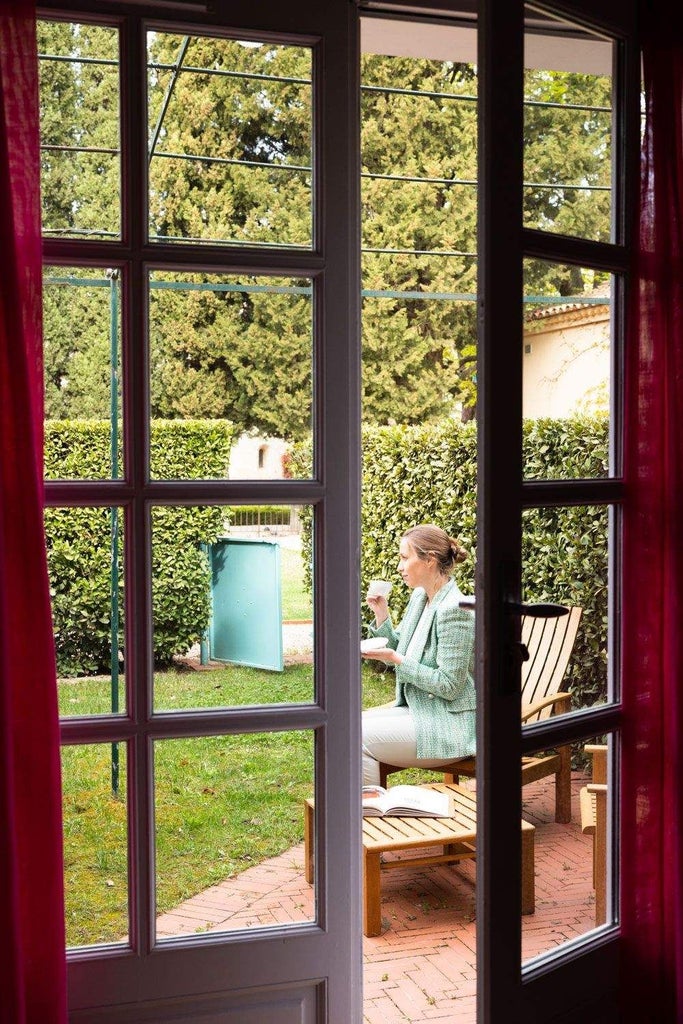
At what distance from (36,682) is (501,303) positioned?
3.50 feet

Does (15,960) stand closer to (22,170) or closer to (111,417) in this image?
(111,417)

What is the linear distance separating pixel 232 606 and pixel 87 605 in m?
0.30

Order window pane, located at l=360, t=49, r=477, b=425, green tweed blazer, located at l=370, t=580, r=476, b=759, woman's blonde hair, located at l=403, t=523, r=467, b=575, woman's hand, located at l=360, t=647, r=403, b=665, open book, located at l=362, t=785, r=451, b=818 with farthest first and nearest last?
1. window pane, located at l=360, t=49, r=477, b=425
2. woman's blonde hair, located at l=403, t=523, r=467, b=575
3. woman's hand, located at l=360, t=647, r=403, b=665
4. green tweed blazer, located at l=370, t=580, r=476, b=759
5. open book, located at l=362, t=785, r=451, b=818

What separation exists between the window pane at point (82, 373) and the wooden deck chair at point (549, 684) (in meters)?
0.88

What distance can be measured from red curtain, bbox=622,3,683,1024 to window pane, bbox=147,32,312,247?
717 mm

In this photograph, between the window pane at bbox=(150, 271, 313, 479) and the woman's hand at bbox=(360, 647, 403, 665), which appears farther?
the woman's hand at bbox=(360, 647, 403, 665)

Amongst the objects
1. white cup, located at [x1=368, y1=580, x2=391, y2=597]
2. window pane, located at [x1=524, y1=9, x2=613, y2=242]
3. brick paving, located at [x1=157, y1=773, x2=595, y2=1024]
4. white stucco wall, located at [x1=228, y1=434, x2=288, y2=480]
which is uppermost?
window pane, located at [x1=524, y1=9, x2=613, y2=242]

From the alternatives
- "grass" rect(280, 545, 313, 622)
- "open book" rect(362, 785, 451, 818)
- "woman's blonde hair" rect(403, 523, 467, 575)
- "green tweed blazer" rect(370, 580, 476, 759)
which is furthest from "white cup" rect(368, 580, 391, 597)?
"grass" rect(280, 545, 313, 622)

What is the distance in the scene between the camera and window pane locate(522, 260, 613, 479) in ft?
6.28

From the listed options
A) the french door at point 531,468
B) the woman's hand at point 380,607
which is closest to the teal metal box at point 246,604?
the french door at point 531,468

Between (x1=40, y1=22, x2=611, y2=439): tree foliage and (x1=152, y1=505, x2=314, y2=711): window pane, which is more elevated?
(x1=40, y1=22, x2=611, y2=439): tree foliage

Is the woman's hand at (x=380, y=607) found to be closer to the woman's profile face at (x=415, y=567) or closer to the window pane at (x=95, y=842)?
the woman's profile face at (x=415, y=567)

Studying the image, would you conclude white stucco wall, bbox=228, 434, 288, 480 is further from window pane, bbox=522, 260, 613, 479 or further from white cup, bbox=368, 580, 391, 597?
white cup, bbox=368, 580, 391, 597

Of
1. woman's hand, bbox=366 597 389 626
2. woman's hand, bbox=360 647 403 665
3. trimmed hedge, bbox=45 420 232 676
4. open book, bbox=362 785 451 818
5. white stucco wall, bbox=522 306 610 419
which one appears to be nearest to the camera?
white stucco wall, bbox=522 306 610 419
